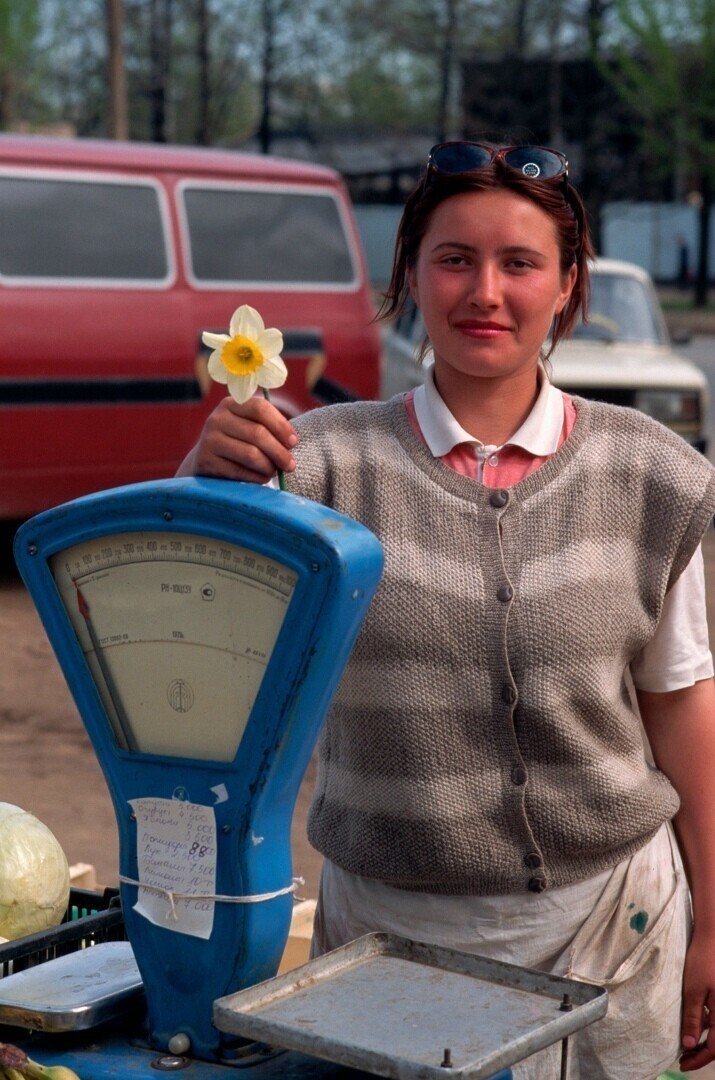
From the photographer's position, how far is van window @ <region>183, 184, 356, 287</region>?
8.72m

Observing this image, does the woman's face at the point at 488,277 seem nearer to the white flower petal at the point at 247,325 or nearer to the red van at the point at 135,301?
the white flower petal at the point at 247,325

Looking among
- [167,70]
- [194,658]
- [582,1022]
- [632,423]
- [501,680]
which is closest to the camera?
[582,1022]

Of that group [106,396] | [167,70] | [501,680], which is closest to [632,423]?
[501,680]

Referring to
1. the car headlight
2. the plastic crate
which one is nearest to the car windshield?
the car headlight

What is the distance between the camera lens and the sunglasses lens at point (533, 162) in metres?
1.76

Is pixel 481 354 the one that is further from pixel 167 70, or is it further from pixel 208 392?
pixel 167 70

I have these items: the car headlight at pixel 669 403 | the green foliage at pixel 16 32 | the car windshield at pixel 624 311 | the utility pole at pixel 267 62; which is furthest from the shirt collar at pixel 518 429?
the green foliage at pixel 16 32

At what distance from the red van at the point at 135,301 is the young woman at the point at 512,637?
6.20 metres

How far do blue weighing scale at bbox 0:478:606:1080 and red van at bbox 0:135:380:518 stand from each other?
6.47m

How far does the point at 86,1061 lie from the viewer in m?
1.54

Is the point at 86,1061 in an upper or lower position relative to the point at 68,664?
lower

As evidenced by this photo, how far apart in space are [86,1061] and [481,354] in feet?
2.89

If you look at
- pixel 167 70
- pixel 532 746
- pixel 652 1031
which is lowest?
pixel 652 1031

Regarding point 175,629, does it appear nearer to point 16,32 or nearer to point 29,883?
point 29,883
